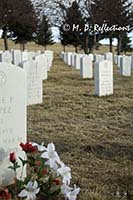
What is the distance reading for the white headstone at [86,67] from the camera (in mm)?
16172

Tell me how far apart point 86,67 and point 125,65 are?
7.88ft

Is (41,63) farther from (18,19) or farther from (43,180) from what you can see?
(18,19)

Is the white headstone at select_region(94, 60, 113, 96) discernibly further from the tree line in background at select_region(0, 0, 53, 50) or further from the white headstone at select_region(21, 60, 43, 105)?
the tree line in background at select_region(0, 0, 53, 50)

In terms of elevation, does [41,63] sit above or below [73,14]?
below

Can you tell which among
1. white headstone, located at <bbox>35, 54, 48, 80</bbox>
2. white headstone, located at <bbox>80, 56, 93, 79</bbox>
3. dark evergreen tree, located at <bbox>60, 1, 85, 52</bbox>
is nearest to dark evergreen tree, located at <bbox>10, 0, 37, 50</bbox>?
dark evergreen tree, located at <bbox>60, 1, 85, 52</bbox>

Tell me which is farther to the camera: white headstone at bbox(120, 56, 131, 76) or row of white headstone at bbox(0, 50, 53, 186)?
white headstone at bbox(120, 56, 131, 76)

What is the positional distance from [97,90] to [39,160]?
7.91 metres

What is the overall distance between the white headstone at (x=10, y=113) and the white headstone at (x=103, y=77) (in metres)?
6.89

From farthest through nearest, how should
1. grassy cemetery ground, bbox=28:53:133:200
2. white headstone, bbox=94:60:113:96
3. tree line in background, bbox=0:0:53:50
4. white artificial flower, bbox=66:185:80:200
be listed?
tree line in background, bbox=0:0:53:50 < white headstone, bbox=94:60:113:96 < grassy cemetery ground, bbox=28:53:133:200 < white artificial flower, bbox=66:185:80:200

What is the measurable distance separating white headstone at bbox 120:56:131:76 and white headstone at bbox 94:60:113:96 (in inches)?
252

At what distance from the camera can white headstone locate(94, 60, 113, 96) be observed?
11055 mm

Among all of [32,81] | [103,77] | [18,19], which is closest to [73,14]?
[18,19]

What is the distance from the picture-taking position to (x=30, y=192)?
321 centimetres

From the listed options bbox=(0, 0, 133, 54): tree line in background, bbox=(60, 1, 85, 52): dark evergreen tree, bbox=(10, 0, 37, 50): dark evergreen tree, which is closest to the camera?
bbox=(0, 0, 133, 54): tree line in background
